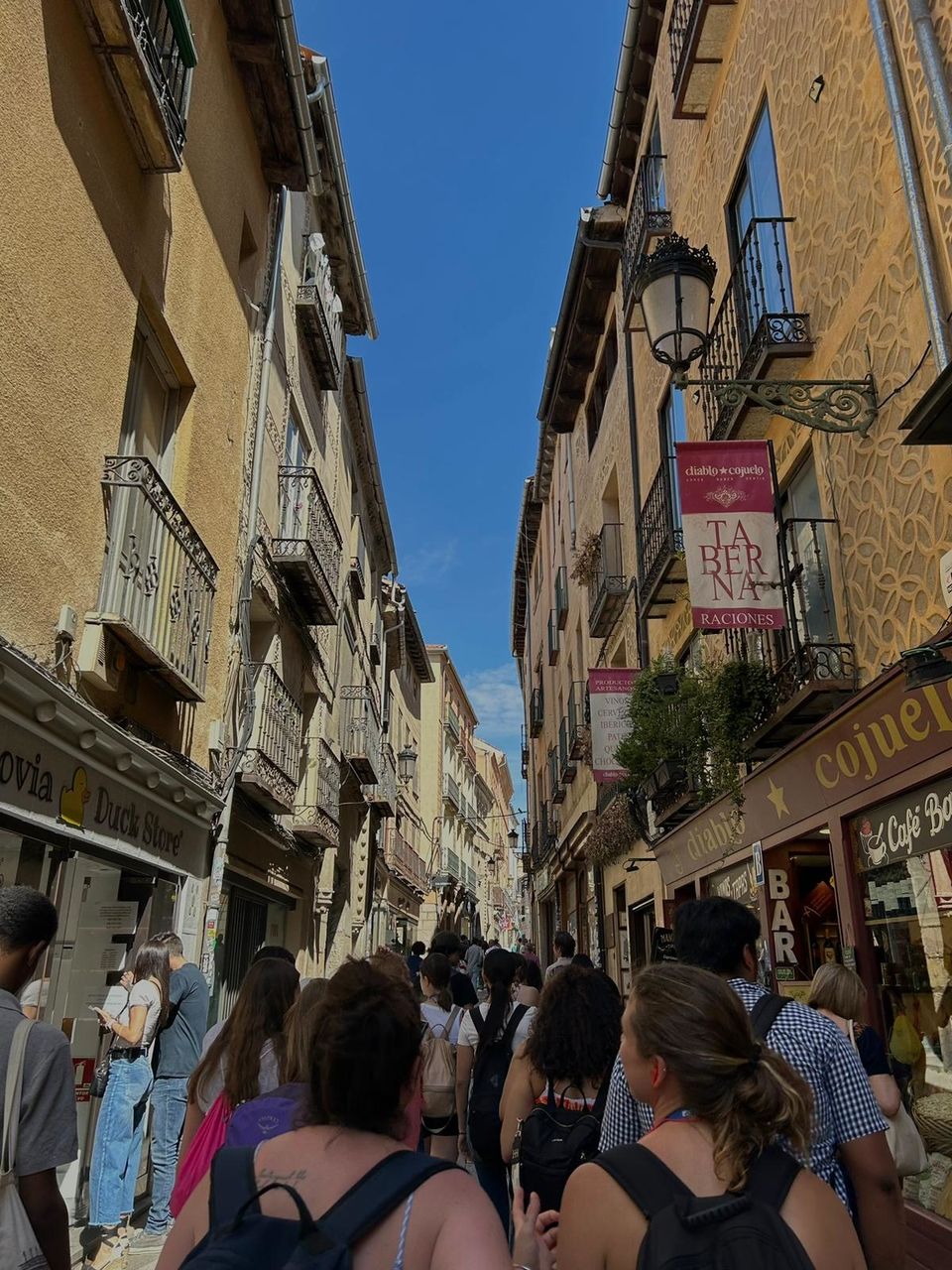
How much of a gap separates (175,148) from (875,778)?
7.17m

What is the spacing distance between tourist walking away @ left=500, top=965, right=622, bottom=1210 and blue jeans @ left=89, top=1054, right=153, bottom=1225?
332cm

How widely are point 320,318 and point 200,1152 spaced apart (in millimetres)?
12767

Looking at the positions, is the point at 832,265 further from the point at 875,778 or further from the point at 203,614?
the point at 203,614

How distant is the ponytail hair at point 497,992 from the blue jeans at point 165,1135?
92.3 inches

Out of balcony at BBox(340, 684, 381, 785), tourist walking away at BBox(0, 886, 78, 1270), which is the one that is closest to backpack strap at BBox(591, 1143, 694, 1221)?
tourist walking away at BBox(0, 886, 78, 1270)

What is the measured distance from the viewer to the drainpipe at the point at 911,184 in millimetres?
5637

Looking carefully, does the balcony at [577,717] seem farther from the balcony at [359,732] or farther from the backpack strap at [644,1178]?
the backpack strap at [644,1178]

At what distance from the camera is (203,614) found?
347 inches

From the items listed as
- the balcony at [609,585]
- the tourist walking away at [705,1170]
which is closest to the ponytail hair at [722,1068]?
the tourist walking away at [705,1170]

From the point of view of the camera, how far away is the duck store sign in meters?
5.56

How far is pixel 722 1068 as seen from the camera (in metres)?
Answer: 1.96

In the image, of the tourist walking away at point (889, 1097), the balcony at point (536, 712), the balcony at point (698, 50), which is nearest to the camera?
the tourist walking away at point (889, 1097)

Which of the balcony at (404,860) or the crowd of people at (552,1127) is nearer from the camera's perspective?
the crowd of people at (552,1127)

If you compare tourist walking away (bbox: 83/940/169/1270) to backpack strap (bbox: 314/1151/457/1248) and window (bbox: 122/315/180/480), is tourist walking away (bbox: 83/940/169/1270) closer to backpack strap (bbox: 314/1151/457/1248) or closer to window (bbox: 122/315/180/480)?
window (bbox: 122/315/180/480)
